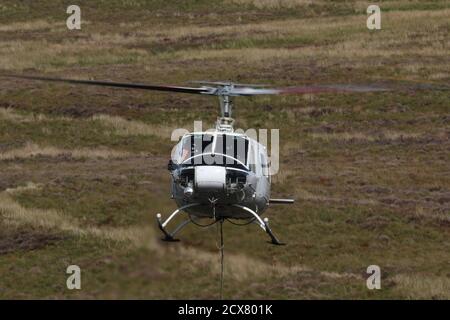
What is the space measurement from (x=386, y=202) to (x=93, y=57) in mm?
31612

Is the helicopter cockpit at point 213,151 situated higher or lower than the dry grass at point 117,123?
lower

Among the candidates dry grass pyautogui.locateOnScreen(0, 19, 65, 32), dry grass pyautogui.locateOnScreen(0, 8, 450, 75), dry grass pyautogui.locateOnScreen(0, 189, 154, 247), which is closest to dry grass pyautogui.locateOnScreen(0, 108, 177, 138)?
dry grass pyautogui.locateOnScreen(0, 8, 450, 75)

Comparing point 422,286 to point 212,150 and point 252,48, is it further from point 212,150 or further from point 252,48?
point 252,48

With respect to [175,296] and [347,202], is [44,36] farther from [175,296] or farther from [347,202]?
[175,296]

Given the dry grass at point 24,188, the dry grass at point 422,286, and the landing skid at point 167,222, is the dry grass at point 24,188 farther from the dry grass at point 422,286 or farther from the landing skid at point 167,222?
the landing skid at point 167,222

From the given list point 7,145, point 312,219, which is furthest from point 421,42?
point 312,219

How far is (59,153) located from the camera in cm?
4975

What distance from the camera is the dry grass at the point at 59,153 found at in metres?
48.9

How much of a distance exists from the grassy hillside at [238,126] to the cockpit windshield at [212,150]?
248 centimetres

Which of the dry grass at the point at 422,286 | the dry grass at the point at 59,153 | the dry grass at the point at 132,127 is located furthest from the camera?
the dry grass at the point at 132,127

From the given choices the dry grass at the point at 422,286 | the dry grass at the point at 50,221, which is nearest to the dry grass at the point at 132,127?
the dry grass at the point at 50,221

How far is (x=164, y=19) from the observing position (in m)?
83.0

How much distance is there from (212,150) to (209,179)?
85cm

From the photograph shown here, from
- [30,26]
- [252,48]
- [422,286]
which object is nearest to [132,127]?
[252,48]
